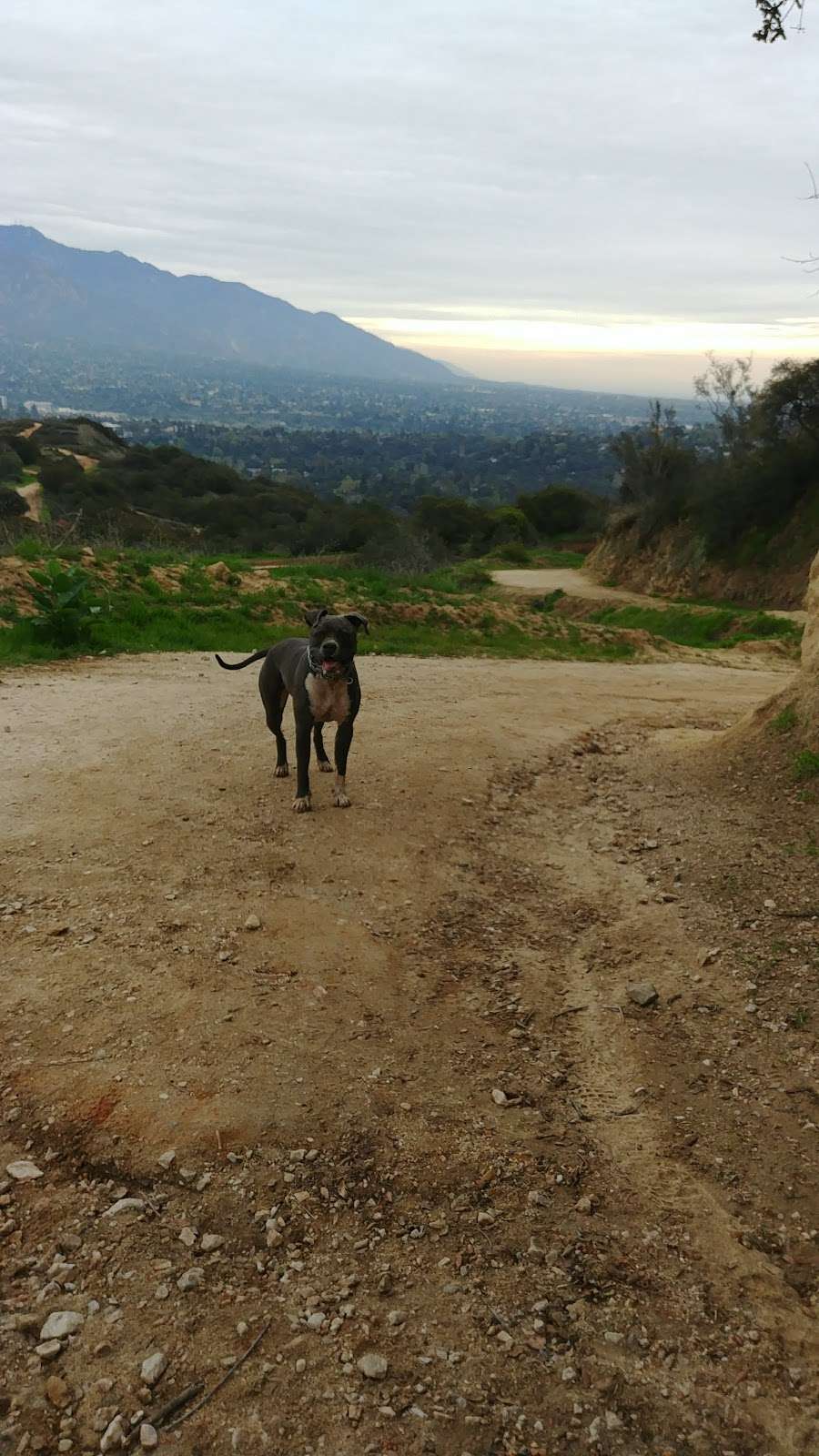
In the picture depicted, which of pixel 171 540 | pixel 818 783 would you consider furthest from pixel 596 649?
pixel 171 540

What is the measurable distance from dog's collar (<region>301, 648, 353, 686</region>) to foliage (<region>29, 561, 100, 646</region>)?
759 cm

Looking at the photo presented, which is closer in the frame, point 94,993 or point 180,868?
point 94,993

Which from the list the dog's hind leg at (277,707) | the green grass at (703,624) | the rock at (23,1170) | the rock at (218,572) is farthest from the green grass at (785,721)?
the green grass at (703,624)

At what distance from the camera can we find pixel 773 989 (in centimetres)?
448

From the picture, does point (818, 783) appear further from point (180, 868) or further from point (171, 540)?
point (171, 540)

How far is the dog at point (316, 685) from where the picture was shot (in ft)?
18.7

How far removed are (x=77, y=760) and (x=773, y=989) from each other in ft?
18.3

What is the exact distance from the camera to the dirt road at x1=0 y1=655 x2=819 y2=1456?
2.54 meters

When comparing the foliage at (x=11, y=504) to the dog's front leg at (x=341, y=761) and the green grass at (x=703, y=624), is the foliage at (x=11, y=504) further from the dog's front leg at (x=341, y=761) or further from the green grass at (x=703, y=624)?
the dog's front leg at (x=341, y=761)

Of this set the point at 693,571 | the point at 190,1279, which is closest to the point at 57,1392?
the point at 190,1279

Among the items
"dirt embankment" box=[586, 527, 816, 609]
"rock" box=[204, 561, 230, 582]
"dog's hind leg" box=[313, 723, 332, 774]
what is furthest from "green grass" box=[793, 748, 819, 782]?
"dirt embankment" box=[586, 527, 816, 609]

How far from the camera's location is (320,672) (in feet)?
18.7

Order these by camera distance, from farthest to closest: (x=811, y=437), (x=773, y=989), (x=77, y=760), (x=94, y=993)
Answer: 1. (x=811, y=437)
2. (x=77, y=760)
3. (x=773, y=989)
4. (x=94, y=993)

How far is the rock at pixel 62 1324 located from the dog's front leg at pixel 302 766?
12.7 ft
